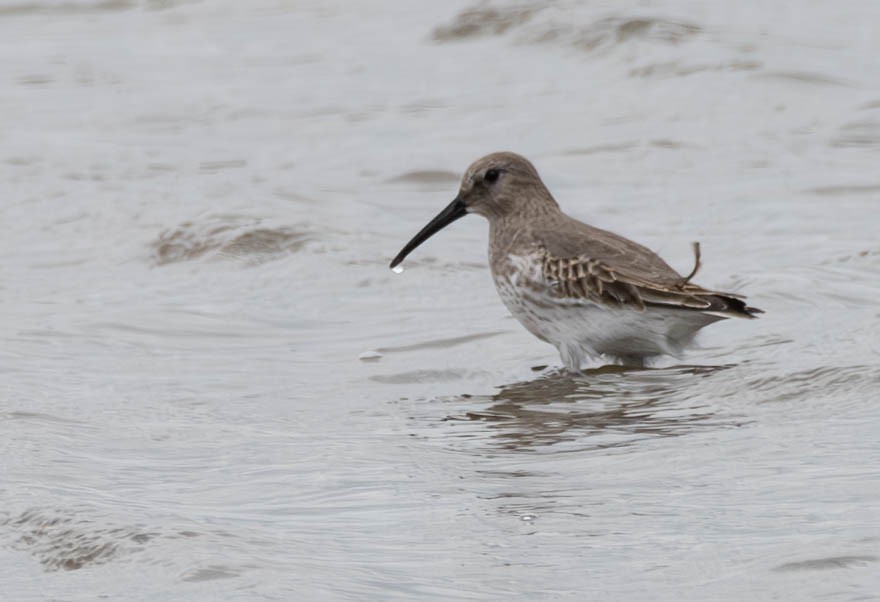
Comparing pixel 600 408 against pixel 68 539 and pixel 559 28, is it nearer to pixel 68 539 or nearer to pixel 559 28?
pixel 68 539

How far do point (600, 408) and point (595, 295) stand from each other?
32.6 inches

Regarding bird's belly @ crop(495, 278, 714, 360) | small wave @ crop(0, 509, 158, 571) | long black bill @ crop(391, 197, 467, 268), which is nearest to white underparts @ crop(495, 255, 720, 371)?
bird's belly @ crop(495, 278, 714, 360)

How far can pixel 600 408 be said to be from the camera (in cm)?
732

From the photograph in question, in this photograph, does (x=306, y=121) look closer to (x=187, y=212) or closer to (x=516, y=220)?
(x=187, y=212)

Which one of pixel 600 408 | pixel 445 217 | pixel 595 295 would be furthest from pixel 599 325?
pixel 445 217

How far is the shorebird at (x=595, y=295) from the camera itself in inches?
308

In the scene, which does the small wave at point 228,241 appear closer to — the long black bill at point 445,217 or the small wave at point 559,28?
the long black bill at point 445,217

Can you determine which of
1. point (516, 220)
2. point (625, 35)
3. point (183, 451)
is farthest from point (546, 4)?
point (183, 451)

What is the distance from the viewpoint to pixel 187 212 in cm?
1135

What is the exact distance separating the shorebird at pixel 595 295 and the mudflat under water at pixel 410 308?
0.19 metres

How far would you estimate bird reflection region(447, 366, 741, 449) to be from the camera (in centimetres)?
676

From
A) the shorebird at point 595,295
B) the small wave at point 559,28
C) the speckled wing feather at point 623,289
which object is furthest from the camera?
the small wave at point 559,28

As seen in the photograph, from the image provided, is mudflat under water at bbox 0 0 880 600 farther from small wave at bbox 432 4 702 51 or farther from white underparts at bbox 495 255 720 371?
white underparts at bbox 495 255 720 371

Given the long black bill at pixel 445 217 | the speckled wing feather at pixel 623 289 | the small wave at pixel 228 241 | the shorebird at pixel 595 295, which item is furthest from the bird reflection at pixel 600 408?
the small wave at pixel 228 241
